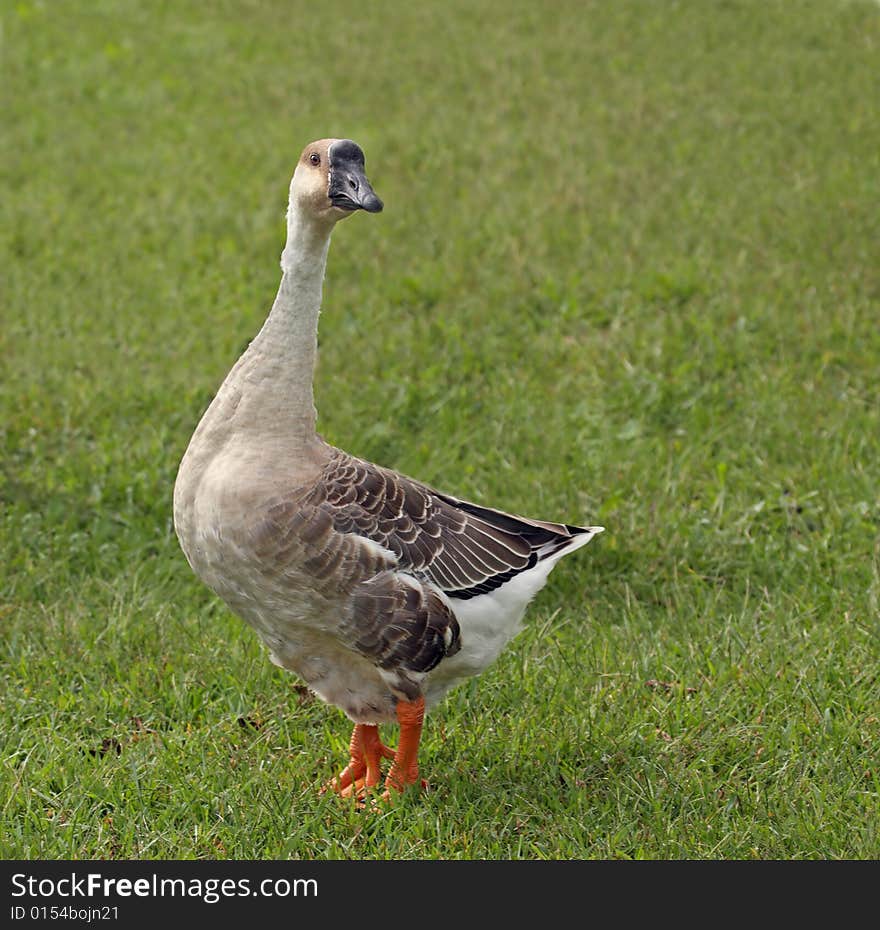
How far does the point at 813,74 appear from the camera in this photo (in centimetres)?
1394

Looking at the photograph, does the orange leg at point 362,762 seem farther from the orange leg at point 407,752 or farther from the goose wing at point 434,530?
the goose wing at point 434,530

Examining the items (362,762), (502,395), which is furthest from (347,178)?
(502,395)

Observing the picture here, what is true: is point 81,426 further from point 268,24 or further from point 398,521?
point 268,24

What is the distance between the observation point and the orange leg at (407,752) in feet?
15.5

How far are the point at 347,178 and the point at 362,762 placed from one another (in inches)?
91.6

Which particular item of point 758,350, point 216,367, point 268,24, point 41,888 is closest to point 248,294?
point 216,367

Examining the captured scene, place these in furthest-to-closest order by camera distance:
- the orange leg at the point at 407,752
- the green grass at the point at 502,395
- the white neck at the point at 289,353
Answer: the green grass at the point at 502,395, the orange leg at the point at 407,752, the white neck at the point at 289,353

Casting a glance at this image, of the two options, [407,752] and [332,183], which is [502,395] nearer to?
[407,752]

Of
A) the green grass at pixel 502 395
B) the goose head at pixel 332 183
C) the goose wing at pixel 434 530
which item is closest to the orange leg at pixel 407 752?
the green grass at pixel 502 395

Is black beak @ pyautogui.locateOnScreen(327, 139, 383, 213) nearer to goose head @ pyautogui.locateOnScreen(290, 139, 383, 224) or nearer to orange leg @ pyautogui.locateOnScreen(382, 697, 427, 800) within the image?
goose head @ pyautogui.locateOnScreen(290, 139, 383, 224)

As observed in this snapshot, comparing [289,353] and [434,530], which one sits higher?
[289,353]

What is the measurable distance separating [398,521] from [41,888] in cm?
178

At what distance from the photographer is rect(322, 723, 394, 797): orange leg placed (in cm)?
489

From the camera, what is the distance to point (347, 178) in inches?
165
